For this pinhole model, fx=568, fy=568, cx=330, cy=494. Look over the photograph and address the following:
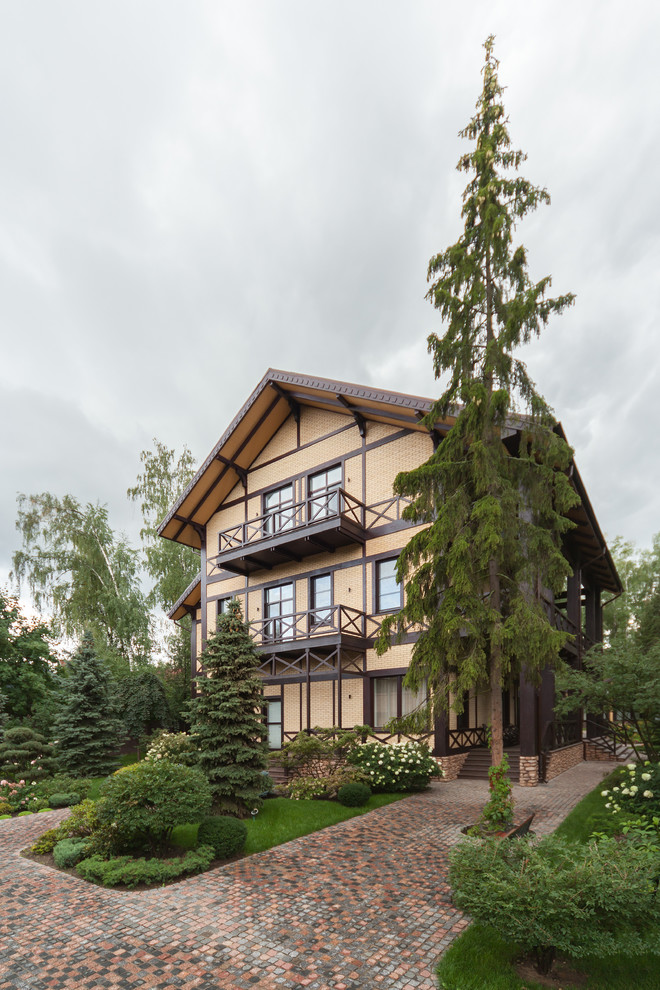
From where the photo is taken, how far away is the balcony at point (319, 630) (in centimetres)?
1720

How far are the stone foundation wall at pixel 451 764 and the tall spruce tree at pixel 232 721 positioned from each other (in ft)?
17.7

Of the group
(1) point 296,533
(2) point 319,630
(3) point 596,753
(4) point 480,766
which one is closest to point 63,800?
(2) point 319,630

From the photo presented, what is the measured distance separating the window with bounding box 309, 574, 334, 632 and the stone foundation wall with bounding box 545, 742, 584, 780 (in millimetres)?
7744

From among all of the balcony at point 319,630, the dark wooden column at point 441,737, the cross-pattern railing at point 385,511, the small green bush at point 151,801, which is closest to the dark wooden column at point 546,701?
the dark wooden column at point 441,737

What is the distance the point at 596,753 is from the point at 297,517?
1457 cm

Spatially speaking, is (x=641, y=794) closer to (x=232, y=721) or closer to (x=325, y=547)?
(x=232, y=721)

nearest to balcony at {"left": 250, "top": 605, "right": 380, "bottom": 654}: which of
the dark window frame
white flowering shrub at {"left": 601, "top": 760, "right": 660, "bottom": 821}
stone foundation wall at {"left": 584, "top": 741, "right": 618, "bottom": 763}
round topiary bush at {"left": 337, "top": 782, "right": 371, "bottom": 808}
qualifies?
the dark window frame

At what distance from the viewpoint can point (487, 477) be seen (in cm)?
1000

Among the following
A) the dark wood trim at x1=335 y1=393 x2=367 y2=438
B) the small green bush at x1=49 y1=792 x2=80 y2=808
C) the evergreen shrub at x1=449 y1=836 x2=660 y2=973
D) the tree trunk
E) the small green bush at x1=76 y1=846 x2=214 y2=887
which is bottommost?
the small green bush at x1=49 y1=792 x2=80 y2=808

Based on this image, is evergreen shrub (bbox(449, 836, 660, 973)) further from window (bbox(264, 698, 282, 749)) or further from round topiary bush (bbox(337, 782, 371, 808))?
window (bbox(264, 698, 282, 749))

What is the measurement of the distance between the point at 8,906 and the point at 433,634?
292 inches

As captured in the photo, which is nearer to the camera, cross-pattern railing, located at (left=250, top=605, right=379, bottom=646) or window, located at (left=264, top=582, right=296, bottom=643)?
cross-pattern railing, located at (left=250, top=605, right=379, bottom=646)

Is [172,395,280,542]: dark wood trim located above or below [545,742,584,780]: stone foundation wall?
above

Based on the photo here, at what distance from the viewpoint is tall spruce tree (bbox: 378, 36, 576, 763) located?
9.84m
